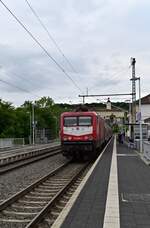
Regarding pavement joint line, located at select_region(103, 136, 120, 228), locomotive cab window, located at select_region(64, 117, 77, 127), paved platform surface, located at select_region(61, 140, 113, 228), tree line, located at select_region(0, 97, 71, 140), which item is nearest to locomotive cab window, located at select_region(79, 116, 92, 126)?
locomotive cab window, located at select_region(64, 117, 77, 127)

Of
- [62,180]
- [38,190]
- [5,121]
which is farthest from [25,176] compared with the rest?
[5,121]

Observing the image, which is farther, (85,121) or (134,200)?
(85,121)

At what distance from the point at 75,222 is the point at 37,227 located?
0.71 meters

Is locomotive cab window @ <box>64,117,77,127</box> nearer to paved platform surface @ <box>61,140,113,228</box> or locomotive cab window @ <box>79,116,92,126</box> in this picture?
A: locomotive cab window @ <box>79,116,92,126</box>

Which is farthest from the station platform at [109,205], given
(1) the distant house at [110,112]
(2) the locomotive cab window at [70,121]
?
(1) the distant house at [110,112]

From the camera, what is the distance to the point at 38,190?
45.7 ft

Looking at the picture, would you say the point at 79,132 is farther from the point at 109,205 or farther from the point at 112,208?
the point at 112,208

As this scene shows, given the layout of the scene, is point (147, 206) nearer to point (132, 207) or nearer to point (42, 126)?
point (132, 207)

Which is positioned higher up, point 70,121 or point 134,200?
point 70,121

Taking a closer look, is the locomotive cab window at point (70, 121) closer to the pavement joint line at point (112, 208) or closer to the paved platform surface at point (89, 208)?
the paved platform surface at point (89, 208)

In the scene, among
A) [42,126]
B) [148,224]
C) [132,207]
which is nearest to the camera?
[148,224]

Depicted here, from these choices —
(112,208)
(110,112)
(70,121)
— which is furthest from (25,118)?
(112,208)

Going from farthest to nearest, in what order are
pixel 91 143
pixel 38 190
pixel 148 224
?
pixel 91 143 → pixel 38 190 → pixel 148 224

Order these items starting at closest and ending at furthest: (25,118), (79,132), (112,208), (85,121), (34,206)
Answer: (112,208) < (34,206) < (79,132) < (85,121) < (25,118)
